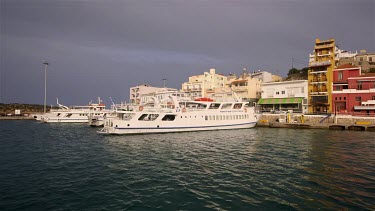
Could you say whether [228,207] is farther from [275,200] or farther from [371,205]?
[371,205]

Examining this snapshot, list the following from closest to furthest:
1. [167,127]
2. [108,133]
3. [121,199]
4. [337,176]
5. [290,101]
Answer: [121,199], [337,176], [108,133], [167,127], [290,101]

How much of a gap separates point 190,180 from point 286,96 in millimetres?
45732

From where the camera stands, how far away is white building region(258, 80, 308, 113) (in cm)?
4819

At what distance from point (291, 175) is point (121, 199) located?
9.30 metres

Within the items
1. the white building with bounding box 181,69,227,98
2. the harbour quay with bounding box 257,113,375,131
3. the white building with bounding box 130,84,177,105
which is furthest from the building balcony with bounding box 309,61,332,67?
the white building with bounding box 130,84,177,105

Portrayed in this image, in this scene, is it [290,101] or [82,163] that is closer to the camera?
[82,163]

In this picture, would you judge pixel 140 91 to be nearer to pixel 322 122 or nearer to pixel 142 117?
pixel 142 117

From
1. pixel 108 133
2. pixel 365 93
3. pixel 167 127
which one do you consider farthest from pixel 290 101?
pixel 108 133

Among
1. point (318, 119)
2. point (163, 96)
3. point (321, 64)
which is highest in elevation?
point (321, 64)

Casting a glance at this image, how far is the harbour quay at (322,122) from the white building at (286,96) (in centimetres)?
612

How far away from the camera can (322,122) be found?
39375 millimetres

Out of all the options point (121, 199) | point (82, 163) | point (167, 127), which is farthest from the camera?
point (167, 127)

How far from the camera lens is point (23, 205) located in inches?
347

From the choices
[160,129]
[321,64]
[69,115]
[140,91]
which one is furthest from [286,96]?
[69,115]
